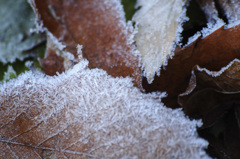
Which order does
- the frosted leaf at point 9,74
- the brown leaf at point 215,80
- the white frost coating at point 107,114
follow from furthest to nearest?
the frosted leaf at point 9,74, the brown leaf at point 215,80, the white frost coating at point 107,114

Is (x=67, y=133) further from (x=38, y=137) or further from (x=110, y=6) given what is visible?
(x=110, y=6)

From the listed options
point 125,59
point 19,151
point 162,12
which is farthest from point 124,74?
point 19,151

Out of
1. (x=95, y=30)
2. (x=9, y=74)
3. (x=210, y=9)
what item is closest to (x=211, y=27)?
(x=210, y=9)

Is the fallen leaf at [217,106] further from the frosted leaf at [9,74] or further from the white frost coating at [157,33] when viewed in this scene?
the frosted leaf at [9,74]

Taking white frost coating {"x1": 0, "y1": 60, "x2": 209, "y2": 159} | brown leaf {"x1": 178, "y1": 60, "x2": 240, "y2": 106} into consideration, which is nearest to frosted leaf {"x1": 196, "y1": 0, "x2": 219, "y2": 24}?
brown leaf {"x1": 178, "y1": 60, "x2": 240, "y2": 106}

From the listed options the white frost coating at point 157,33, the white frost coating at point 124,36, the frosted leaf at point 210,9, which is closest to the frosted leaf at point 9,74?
the white frost coating at point 124,36

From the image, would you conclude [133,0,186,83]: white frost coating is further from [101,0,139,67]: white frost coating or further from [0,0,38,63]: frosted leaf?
[0,0,38,63]: frosted leaf
